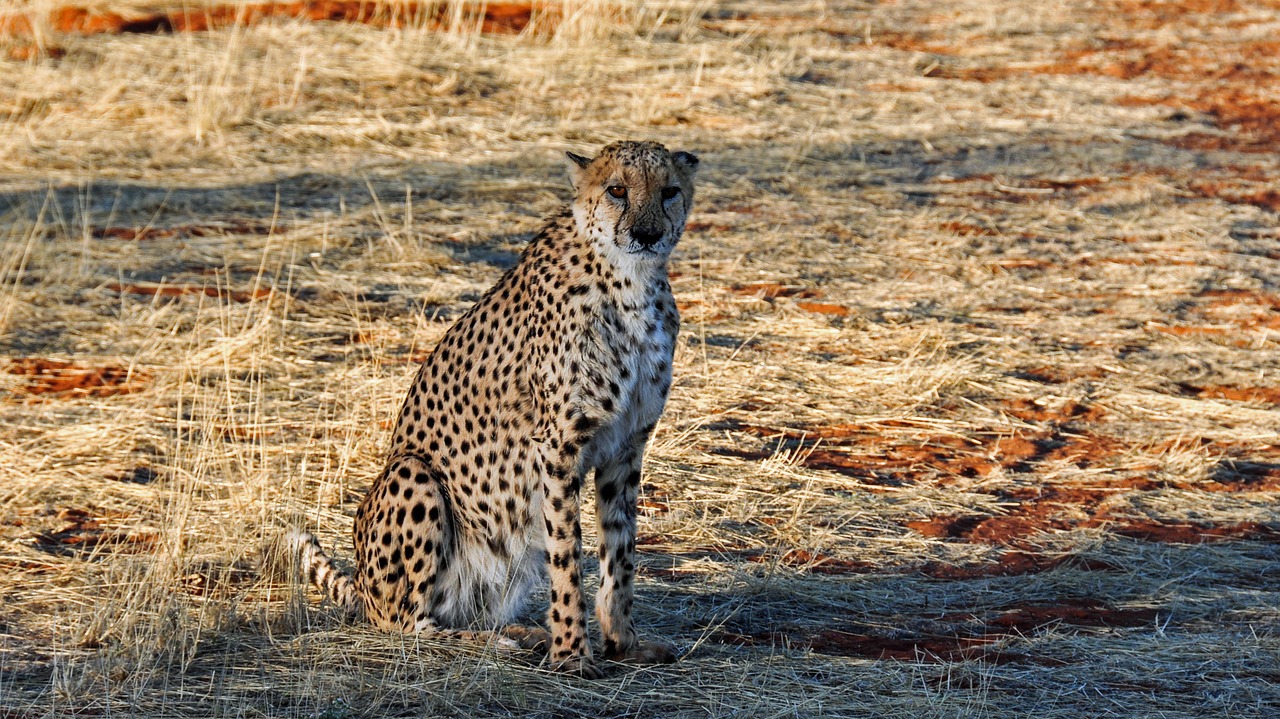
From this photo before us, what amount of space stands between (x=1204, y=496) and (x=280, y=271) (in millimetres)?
4376

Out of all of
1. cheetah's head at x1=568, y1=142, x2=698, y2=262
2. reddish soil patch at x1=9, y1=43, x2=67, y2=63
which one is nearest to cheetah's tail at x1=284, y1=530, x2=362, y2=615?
cheetah's head at x1=568, y1=142, x2=698, y2=262

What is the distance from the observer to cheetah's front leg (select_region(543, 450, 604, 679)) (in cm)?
408

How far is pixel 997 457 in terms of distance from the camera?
20.0ft

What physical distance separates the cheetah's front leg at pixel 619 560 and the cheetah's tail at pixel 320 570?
0.76 m

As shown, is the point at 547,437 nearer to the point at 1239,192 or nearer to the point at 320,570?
the point at 320,570

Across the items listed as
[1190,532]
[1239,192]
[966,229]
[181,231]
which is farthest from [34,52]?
[1190,532]

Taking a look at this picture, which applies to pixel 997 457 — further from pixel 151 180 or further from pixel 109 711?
pixel 151 180

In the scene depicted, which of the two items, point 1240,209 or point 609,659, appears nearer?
point 609,659

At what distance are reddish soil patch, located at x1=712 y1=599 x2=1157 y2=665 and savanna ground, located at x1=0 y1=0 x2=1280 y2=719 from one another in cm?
2

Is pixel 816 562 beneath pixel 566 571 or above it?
beneath

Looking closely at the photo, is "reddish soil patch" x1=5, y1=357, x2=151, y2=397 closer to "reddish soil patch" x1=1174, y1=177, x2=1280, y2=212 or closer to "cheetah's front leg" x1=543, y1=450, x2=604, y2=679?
"cheetah's front leg" x1=543, y1=450, x2=604, y2=679

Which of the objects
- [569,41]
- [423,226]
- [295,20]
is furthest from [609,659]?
[295,20]

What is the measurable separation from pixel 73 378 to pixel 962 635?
3.99 meters

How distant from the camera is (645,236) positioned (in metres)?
4.00
